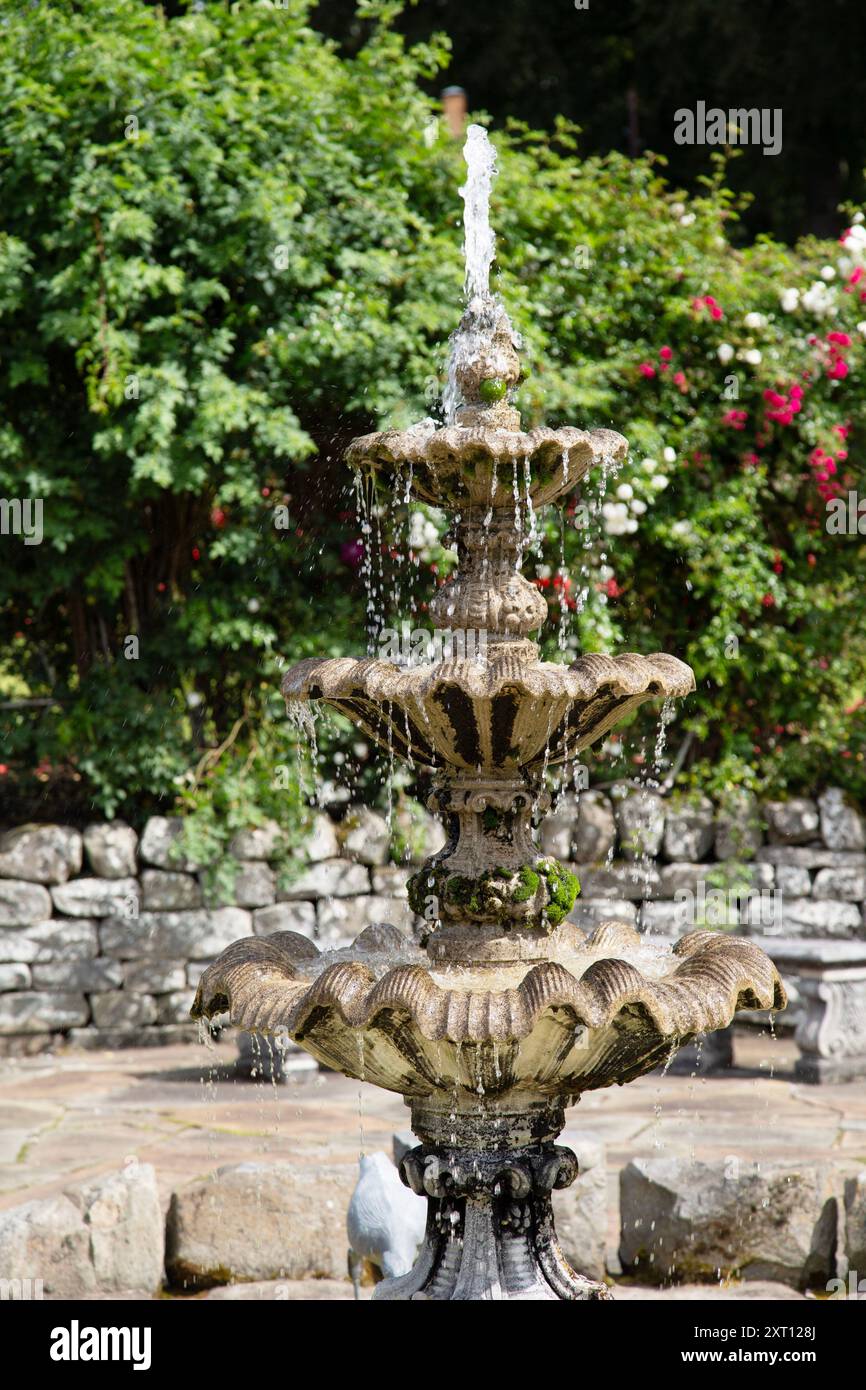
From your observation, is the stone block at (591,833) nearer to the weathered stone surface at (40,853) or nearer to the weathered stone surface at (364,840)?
the weathered stone surface at (364,840)

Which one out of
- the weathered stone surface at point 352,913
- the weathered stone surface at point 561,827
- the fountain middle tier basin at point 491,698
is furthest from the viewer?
the weathered stone surface at point 561,827

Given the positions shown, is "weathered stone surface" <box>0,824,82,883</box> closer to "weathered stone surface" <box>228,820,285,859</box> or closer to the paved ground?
"weathered stone surface" <box>228,820,285,859</box>

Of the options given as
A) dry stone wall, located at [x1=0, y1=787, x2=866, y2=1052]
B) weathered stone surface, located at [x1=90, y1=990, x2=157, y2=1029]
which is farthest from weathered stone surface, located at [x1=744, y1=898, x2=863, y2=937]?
weathered stone surface, located at [x1=90, y1=990, x2=157, y2=1029]

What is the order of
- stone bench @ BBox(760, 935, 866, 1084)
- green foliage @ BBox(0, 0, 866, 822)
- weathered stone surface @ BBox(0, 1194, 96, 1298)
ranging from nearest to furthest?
weathered stone surface @ BBox(0, 1194, 96, 1298) < stone bench @ BBox(760, 935, 866, 1084) < green foliage @ BBox(0, 0, 866, 822)

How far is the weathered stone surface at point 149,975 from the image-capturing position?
8133mm

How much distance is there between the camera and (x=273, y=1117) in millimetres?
6738

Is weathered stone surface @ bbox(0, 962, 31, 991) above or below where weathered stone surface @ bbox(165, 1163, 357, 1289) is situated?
above

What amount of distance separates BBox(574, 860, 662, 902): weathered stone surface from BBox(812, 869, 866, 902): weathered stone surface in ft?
3.16

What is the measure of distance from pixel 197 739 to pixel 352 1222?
4.27 metres

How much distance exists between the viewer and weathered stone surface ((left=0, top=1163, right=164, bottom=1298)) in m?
4.59

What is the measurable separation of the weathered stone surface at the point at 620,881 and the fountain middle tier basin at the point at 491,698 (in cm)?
474
